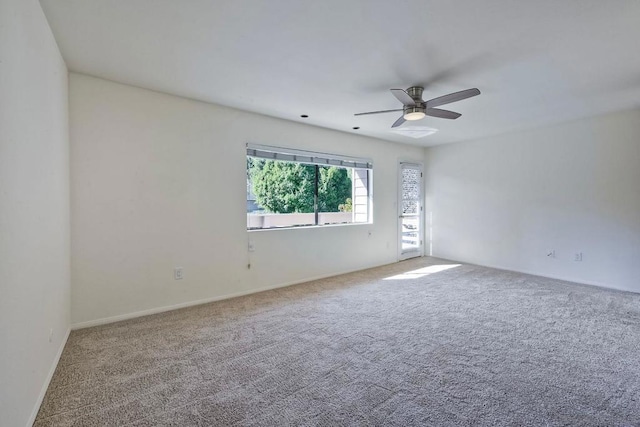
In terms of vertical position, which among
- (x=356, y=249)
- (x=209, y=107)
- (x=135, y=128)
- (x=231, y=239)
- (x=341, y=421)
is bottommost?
(x=341, y=421)

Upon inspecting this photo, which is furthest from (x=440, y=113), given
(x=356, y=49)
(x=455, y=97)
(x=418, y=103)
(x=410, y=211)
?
(x=410, y=211)

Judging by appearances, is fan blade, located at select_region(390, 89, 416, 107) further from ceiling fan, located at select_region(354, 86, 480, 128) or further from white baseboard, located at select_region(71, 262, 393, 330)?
white baseboard, located at select_region(71, 262, 393, 330)

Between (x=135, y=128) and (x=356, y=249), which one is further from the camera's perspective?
(x=356, y=249)

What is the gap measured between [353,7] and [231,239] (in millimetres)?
2869

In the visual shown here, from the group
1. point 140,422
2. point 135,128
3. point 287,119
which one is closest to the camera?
point 140,422

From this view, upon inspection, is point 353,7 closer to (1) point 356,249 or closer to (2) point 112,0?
(2) point 112,0

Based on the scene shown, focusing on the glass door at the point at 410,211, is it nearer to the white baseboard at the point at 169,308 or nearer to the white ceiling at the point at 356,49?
the white baseboard at the point at 169,308

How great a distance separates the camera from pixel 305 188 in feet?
18.7

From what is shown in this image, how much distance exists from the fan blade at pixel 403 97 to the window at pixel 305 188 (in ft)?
6.39

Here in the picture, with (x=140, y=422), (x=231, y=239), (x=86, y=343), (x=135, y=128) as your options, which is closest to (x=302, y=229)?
(x=231, y=239)

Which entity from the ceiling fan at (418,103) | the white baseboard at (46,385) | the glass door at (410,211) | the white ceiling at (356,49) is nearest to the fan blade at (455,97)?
the ceiling fan at (418,103)

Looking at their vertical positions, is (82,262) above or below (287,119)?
below

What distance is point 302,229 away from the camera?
4.52 m

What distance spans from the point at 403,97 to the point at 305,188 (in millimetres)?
3144
